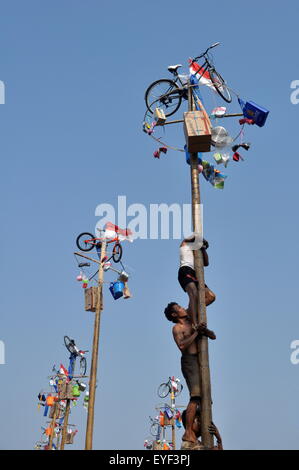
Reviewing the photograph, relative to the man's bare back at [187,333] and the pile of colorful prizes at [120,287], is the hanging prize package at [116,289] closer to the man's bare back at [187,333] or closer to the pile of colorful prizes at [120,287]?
the pile of colorful prizes at [120,287]

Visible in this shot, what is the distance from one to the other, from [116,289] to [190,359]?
9363mm

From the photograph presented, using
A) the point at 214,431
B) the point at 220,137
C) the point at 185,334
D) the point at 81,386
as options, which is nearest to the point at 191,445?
the point at 214,431

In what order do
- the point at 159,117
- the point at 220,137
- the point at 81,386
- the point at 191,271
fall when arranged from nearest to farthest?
1. the point at 191,271
2. the point at 220,137
3. the point at 159,117
4. the point at 81,386

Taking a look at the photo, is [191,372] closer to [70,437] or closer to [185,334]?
[185,334]

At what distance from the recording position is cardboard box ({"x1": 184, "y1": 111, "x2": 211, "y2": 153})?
655 centimetres

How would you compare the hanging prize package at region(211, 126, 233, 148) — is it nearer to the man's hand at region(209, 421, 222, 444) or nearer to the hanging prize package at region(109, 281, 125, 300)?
the man's hand at region(209, 421, 222, 444)

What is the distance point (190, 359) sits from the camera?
18.9ft

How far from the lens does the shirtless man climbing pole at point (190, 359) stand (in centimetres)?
550

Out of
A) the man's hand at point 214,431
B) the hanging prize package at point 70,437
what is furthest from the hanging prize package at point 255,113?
the hanging prize package at point 70,437

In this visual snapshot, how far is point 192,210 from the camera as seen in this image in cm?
646
